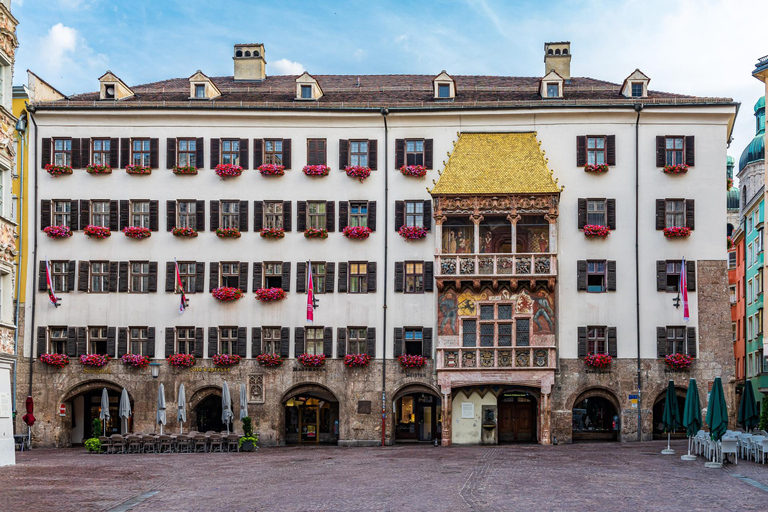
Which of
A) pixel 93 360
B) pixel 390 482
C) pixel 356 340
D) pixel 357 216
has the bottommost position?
pixel 390 482

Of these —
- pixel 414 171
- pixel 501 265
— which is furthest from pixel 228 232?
pixel 501 265

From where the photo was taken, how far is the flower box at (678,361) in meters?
43.6

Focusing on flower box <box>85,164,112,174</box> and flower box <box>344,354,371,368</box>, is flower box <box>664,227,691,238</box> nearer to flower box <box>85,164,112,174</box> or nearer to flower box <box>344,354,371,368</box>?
flower box <box>344,354,371,368</box>

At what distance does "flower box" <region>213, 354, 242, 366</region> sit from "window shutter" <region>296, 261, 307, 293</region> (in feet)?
13.8

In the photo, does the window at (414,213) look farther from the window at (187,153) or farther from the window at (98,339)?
the window at (98,339)

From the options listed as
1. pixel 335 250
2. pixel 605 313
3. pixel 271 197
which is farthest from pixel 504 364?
pixel 271 197

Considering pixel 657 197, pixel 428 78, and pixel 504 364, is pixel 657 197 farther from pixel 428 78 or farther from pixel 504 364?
pixel 428 78

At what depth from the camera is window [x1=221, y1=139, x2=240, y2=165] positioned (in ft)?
152

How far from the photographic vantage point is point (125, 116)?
153ft

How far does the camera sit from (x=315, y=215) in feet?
151

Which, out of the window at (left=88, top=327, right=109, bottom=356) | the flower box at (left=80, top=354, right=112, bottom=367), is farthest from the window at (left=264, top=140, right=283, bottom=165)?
the flower box at (left=80, top=354, right=112, bottom=367)

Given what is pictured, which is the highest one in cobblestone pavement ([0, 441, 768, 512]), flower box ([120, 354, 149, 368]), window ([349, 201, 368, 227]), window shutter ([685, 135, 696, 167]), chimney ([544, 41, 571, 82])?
chimney ([544, 41, 571, 82])

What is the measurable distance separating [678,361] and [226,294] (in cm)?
2055

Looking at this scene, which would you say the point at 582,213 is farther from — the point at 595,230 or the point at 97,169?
the point at 97,169
